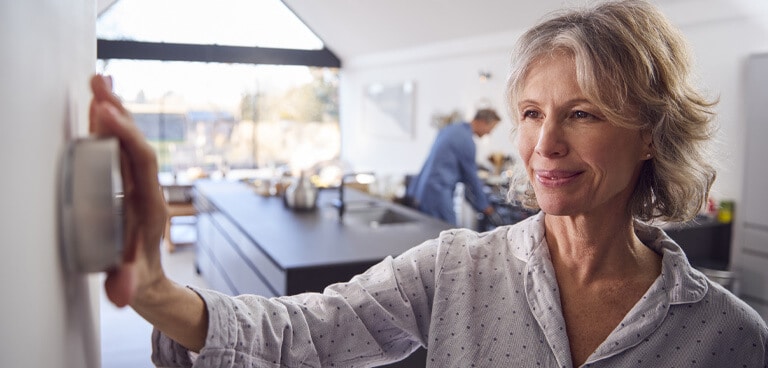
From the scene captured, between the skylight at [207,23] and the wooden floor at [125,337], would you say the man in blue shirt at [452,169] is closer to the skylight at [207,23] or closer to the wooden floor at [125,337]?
the wooden floor at [125,337]

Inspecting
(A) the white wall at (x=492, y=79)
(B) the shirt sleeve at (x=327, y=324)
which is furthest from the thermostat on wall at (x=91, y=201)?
(A) the white wall at (x=492, y=79)

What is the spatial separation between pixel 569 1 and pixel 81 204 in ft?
3.70

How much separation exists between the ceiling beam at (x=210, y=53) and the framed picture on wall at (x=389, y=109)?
3.76 ft

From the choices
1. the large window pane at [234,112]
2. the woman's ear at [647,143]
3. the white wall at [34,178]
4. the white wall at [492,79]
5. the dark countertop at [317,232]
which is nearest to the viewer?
the white wall at [34,178]

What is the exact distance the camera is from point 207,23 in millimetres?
9711

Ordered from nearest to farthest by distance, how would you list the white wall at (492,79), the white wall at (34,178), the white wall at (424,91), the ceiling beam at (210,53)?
the white wall at (34,178) → the white wall at (492,79) → the white wall at (424,91) → the ceiling beam at (210,53)

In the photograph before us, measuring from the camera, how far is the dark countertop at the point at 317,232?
274 cm

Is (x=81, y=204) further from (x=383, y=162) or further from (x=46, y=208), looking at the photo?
(x=383, y=162)

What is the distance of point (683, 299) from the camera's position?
44.7 inches

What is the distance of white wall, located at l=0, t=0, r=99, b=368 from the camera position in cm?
39

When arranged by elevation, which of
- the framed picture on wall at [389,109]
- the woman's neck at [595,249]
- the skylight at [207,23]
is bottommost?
the woman's neck at [595,249]

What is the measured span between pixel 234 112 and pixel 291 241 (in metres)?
7.97

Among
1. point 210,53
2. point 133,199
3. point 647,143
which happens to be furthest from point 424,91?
point 133,199

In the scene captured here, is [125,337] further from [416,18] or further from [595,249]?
[416,18]
